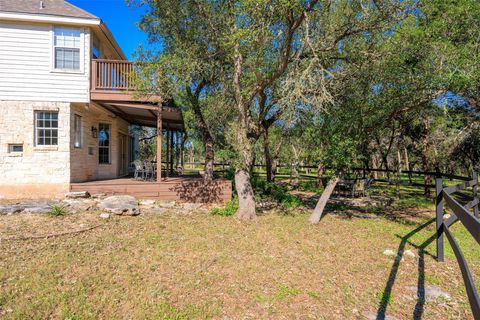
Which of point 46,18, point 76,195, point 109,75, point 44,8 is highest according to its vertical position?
point 44,8

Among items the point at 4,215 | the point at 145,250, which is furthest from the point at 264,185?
the point at 4,215

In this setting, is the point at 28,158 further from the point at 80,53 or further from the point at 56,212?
the point at 80,53

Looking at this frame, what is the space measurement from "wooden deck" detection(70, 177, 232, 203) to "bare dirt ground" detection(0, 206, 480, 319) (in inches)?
95.4

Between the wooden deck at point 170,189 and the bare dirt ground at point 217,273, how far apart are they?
2.42 m

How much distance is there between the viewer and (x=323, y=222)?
25.7 feet

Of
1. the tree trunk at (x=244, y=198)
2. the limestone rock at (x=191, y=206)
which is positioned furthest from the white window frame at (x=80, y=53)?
the tree trunk at (x=244, y=198)

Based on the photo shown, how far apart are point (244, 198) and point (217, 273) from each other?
3.74m

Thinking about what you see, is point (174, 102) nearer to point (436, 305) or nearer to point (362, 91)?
point (362, 91)

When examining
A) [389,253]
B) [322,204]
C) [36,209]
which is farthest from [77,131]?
[389,253]

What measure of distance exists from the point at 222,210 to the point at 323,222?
2.96 m

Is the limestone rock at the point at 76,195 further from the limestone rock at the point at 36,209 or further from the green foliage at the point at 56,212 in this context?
the green foliage at the point at 56,212

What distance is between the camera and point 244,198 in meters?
7.93

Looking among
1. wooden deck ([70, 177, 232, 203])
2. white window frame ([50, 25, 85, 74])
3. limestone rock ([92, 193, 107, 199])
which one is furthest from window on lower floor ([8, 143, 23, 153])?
limestone rock ([92, 193, 107, 199])

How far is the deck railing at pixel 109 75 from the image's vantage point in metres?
9.52
